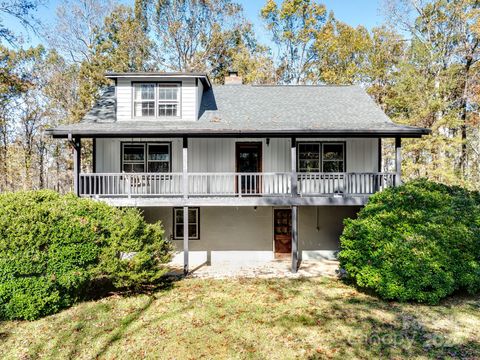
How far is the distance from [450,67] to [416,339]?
64.5 ft

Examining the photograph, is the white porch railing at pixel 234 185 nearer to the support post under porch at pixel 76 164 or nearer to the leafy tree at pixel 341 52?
the support post under porch at pixel 76 164

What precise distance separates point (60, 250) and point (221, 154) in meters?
6.64

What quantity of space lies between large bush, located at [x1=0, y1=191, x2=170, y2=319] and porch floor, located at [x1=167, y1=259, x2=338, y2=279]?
2.41 m

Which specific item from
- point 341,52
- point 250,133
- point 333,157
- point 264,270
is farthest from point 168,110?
point 341,52

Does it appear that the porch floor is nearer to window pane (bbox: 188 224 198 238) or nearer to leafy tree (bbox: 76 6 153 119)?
window pane (bbox: 188 224 198 238)

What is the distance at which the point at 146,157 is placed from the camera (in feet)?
40.2

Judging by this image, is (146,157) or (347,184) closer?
(347,184)

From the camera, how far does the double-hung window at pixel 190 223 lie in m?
12.6

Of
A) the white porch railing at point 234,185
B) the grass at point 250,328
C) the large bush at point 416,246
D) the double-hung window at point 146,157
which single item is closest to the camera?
the grass at point 250,328

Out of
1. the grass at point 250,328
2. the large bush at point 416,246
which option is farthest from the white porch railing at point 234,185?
the grass at point 250,328

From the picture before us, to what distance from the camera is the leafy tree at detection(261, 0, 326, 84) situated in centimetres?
2458

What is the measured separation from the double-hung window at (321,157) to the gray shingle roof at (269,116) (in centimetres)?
110

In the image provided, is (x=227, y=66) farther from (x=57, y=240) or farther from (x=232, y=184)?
(x=57, y=240)

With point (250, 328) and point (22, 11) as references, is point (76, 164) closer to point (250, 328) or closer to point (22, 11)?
point (22, 11)
